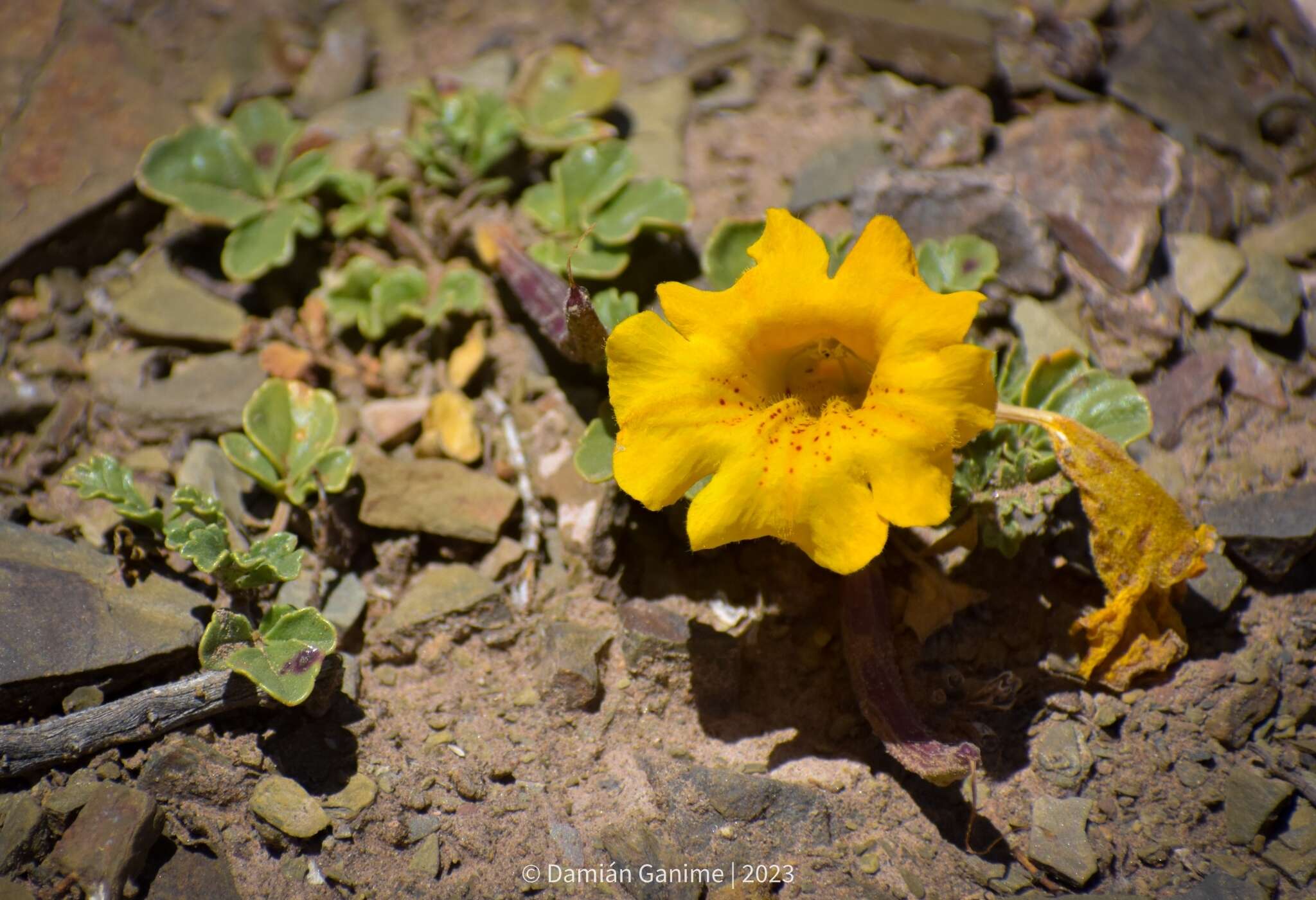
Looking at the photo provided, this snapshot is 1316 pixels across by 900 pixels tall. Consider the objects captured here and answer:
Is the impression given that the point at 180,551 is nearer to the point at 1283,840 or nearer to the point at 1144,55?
the point at 1283,840

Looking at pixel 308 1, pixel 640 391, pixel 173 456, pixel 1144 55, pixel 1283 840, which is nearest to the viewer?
pixel 640 391

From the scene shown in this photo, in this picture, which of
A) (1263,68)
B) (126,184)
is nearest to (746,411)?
(126,184)

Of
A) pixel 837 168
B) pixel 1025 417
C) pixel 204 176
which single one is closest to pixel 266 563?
pixel 204 176

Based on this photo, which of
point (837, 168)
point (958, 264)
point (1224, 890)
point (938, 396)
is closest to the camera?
point (938, 396)

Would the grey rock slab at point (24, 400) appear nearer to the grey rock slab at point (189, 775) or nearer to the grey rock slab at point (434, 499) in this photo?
the grey rock slab at point (434, 499)

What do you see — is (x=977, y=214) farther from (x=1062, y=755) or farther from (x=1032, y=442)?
(x=1062, y=755)

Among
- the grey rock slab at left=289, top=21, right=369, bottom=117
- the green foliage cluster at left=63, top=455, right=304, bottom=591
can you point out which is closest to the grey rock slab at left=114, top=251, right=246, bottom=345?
the green foliage cluster at left=63, top=455, right=304, bottom=591

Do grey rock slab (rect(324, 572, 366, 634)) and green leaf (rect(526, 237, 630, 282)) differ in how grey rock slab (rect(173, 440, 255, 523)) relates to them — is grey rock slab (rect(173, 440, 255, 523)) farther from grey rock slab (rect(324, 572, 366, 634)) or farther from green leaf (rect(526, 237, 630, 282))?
green leaf (rect(526, 237, 630, 282))

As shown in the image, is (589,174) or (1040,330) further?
(589,174)
